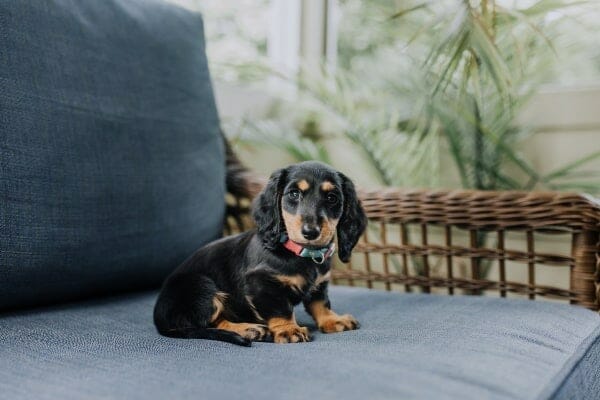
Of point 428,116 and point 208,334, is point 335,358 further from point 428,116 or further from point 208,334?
point 428,116

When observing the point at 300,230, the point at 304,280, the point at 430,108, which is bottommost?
the point at 304,280

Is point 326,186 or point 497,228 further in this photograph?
point 497,228

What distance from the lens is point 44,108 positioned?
1127 mm

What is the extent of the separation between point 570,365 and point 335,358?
1.16 feet

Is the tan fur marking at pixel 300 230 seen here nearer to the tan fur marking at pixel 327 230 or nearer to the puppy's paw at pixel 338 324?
the tan fur marking at pixel 327 230

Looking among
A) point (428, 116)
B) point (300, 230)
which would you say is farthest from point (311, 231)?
point (428, 116)

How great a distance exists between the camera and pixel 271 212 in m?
1.01

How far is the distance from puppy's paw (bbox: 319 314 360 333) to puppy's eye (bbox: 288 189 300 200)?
0.77 feet

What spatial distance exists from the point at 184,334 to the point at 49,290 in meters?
0.35

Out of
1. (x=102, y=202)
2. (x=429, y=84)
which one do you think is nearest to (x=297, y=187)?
(x=102, y=202)

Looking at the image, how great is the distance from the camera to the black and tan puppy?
37.4 inches

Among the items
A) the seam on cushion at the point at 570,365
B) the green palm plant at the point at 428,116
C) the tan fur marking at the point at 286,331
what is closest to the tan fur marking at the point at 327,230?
the tan fur marking at the point at 286,331

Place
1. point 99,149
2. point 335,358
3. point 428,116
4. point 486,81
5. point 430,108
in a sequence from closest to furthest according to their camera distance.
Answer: point 335,358 → point 99,149 → point 486,81 → point 430,108 → point 428,116

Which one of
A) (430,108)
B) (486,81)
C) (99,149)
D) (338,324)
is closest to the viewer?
(338,324)
